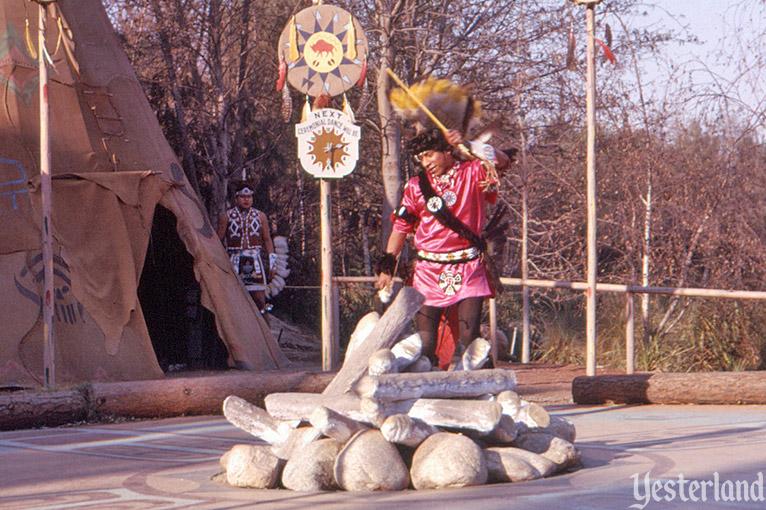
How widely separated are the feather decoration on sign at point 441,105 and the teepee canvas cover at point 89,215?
3902 millimetres

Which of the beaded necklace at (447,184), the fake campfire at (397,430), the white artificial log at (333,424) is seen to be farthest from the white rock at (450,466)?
the beaded necklace at (447,184)

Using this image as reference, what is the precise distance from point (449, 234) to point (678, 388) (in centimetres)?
215

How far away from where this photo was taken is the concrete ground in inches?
154

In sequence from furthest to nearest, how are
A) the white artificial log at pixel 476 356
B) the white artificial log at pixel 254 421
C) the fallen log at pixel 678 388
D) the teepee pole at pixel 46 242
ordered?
the teepee pole at pixel 46 242 < the fallen log at pixel 678 388 < the white artificial log at pixel 476 356 < the white artificial log at pixel 254 421

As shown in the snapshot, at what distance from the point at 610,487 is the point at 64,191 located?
6.45m

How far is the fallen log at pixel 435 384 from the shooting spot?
4.61 m

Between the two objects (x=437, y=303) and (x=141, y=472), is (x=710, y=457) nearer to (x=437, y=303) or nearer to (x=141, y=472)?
(x=437, y=303)

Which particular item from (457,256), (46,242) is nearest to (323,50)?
(457,256)

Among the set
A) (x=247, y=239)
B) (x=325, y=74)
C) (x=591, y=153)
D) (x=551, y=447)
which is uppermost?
(x=325, y=74)

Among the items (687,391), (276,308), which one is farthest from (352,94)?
(687,391)

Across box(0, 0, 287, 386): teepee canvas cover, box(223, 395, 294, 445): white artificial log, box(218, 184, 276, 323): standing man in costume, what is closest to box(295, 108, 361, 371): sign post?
box(0, 0, 287, 386): teepee canvas cover

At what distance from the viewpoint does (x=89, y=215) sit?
29.9ft

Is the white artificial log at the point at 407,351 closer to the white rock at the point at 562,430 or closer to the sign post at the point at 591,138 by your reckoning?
the white rock at the point at 562,430

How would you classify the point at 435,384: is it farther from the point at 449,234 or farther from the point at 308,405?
the point at 449,234
